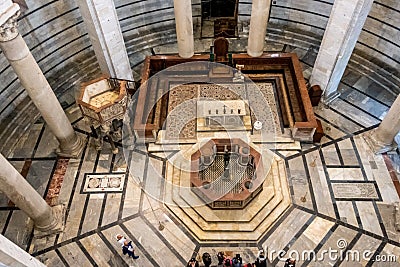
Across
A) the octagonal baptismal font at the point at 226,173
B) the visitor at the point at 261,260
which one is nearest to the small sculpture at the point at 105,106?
the octagonal baptismal font at the point at 226,173

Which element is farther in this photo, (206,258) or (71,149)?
(71,149)

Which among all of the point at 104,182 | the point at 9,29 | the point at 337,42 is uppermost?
the point at 9,29

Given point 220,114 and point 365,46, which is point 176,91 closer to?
point 220,114

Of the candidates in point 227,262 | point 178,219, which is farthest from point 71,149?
point 227,262

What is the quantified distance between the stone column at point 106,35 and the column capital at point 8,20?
87.6 inches

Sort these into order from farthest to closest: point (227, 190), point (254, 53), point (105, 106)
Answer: point (254, 53) → point (105, 106) → point (227, 190)

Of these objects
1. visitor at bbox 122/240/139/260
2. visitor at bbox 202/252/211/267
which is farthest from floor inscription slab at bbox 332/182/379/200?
visitor at bbox 122/240/139/260

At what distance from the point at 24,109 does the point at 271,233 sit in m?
7.78

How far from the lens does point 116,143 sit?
10.6 m

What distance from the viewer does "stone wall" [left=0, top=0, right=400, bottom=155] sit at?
35.0 ft

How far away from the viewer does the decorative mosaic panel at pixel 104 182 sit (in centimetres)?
968

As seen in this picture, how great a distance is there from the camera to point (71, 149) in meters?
10.2

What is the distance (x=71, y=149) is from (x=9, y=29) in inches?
156

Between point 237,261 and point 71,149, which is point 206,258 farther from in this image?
point 71,149
